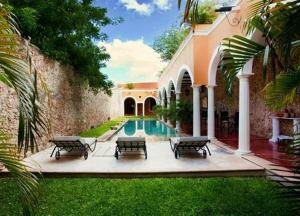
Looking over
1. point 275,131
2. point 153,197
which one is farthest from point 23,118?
point 275,131

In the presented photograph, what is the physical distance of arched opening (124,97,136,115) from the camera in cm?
4506

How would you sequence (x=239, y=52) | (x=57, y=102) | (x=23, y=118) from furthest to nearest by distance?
(x=57, y=102), (x=239, y=52), (x=23, y=118)

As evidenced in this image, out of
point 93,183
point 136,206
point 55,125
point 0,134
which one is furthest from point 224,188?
point 55,125

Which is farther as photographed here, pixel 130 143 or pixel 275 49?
pixel 130 143

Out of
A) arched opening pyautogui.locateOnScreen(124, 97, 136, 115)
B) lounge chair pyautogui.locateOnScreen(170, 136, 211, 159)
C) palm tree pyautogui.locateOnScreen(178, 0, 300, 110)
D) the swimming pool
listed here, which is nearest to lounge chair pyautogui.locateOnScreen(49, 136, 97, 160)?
lounge chair pyautogui.locateOnScreen(170, 136, 211, 159)

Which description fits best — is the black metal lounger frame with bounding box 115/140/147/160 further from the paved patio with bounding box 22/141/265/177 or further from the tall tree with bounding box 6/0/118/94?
the tall tree with bounding box 6/0/118/94

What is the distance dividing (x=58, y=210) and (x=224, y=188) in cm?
309

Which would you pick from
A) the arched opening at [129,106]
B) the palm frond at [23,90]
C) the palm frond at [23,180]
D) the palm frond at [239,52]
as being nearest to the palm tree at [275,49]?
the palm frond at [239,52]

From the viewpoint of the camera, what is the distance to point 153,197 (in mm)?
4961

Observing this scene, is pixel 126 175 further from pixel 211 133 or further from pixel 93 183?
pixel 211 133

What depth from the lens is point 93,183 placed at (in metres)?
5.79

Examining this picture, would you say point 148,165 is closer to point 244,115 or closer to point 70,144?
point 70,144

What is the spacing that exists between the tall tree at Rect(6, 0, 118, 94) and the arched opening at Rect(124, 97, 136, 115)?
104 ft

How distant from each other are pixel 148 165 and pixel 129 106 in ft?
127
